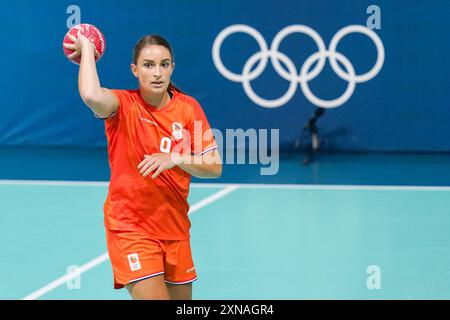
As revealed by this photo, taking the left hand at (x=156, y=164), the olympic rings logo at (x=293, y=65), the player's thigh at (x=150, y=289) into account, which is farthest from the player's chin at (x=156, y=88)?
the olympic rings logo at (x=293, y=65)

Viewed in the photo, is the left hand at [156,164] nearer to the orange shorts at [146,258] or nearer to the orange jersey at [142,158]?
the orange jersey at [142,158]

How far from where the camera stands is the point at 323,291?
24.1ft

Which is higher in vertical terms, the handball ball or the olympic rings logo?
the olympic rings logo

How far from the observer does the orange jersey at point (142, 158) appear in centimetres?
523

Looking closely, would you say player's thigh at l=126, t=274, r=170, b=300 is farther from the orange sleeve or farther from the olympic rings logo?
the olympic rings logo

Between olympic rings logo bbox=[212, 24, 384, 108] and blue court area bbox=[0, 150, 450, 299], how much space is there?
109 centimetres

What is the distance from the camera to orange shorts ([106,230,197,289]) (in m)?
5.14

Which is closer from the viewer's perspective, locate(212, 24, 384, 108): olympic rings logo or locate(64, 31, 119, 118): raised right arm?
locate(64, 31, 119, 118): raised right arm

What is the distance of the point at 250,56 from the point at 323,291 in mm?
6929

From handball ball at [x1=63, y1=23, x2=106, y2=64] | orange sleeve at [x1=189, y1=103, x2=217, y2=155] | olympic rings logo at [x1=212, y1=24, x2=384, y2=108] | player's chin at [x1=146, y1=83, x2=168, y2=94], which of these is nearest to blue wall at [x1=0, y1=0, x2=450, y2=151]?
olympic rings logo at [x1=212, y1=24, x2=384, y2=108]

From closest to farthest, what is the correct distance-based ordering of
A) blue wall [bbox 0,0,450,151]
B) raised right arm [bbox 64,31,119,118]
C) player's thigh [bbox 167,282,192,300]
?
1. raised right arm [bbox 64,31,119,118]
2. player's thigh [bbox 167,282,192,300]
3. blue wall [bbox 0,0,450,151]

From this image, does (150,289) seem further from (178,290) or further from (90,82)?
(90,82)

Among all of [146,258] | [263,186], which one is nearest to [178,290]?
[146,258]

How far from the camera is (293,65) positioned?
13.6 meters
